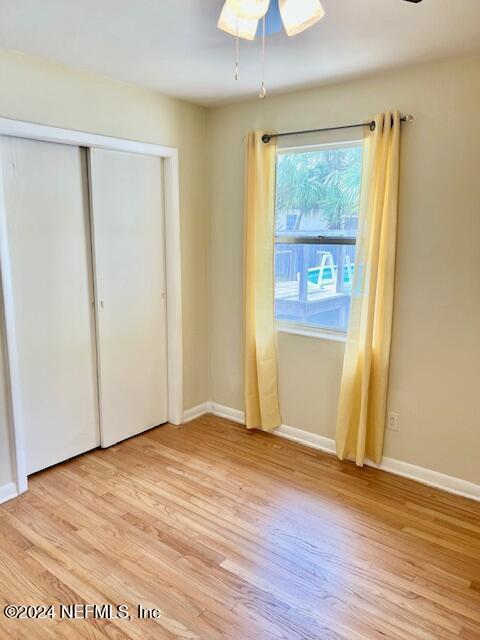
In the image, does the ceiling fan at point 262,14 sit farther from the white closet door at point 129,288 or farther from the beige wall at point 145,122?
the white closet door at point 129,288

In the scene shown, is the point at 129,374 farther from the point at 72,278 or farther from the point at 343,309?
the point at 343,309

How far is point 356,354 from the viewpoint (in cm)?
301

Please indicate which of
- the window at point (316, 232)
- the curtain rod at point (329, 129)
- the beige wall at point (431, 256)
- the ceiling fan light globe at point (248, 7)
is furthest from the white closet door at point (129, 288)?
the ceiling fan light globe at point (248, 7)

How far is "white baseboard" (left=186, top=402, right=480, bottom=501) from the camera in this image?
9.03 feet

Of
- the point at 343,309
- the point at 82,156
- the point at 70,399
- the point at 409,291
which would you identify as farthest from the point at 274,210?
the point at 70,399

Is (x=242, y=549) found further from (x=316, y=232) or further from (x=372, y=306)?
(x=316, y=232)

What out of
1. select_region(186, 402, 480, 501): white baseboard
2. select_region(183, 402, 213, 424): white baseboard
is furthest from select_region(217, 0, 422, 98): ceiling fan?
select_region(183, 402, 213, 424): white baseboard

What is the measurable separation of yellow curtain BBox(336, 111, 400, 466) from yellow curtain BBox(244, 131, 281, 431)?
1.99 feet

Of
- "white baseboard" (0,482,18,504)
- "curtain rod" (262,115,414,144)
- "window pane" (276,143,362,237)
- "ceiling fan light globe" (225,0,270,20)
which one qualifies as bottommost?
"white baseboard" (0,482,18,504)

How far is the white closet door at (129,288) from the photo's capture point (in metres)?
3.07

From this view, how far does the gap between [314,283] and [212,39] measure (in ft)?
5.43

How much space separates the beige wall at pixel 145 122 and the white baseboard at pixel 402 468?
827 millimetres

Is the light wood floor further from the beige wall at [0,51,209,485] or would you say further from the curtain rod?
the curtain rod

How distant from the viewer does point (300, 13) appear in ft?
5.53
